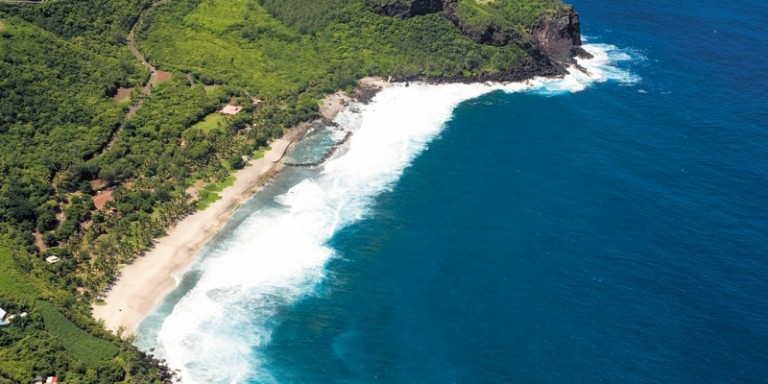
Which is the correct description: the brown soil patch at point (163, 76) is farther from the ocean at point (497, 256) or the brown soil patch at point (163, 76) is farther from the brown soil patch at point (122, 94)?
the ocean at point (497, 256)

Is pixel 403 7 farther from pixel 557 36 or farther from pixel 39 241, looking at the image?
pixel 39 241

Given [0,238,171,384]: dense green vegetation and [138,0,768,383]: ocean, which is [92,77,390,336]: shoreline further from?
[0,238,171,384]: dense green vegetation

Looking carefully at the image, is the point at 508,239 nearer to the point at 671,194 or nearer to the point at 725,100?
the point at 671,194

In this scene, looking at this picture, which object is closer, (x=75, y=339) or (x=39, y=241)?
(x=75, y=339)

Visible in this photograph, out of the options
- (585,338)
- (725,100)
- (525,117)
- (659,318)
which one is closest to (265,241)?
(585,338)

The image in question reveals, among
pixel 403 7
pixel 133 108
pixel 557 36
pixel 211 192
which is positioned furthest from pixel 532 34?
pixel 133 108

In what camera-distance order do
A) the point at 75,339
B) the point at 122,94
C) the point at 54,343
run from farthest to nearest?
the point at 122,94 → the point at 75,339 → the point at 54,343

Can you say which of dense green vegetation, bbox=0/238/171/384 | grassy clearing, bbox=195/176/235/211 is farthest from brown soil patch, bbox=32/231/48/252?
grassy clearing, bbox=195/176/235/211

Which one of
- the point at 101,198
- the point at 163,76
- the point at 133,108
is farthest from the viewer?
the point at 163,76
